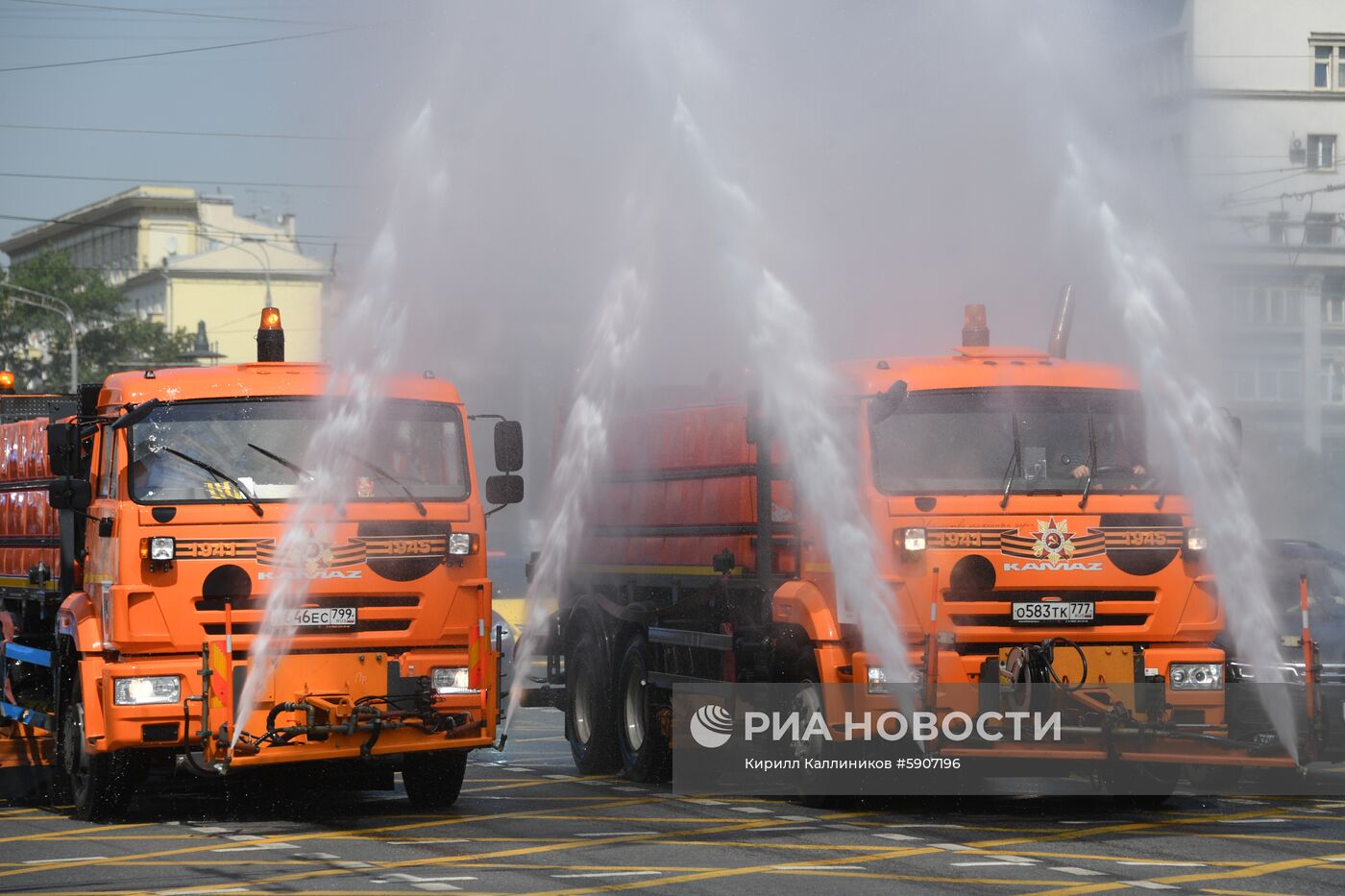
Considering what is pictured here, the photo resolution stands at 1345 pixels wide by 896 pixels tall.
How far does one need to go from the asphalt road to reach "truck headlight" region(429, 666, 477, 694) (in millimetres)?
878

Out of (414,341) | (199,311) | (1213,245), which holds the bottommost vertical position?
(414,341)

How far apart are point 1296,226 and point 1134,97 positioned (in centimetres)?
2064

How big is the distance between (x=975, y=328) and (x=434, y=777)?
5173mm

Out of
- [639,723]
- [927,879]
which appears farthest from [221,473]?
[927,879]

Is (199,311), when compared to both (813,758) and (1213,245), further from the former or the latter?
(813,758)

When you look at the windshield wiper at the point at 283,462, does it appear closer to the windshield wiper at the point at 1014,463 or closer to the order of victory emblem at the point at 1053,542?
the windshield wiper at the point at 1014,463

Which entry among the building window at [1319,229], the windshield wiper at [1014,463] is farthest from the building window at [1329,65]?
the windshield wiper at [1014,463]

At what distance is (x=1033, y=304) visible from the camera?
18.0 metres

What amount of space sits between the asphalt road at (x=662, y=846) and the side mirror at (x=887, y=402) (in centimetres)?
266

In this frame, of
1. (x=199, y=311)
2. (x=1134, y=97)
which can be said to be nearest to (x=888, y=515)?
(x=1134, y=97)

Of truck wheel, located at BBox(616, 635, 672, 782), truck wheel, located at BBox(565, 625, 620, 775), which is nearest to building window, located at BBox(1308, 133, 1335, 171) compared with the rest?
truck wheel, located at BBox(565, 625, 620, 775)

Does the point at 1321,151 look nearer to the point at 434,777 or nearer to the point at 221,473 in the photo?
the point at 434,777

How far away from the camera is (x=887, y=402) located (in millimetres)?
14000

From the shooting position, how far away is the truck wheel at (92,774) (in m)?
13.9
